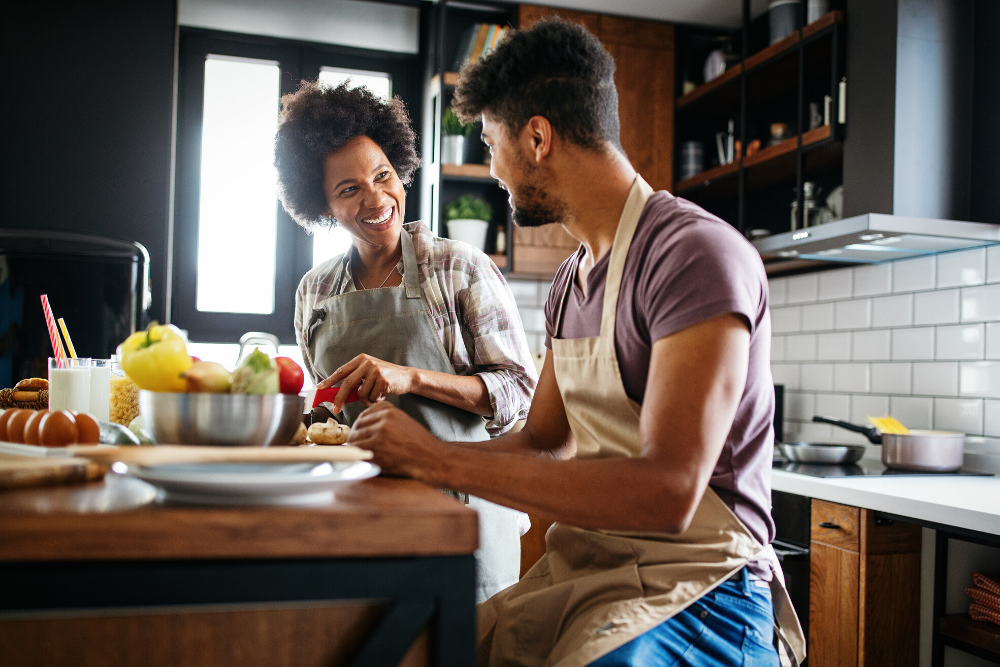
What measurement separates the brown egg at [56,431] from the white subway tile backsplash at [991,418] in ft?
8.03

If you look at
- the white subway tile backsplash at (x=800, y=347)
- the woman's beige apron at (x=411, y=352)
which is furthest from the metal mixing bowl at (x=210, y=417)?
the white subway tile backsplash at (x=800, y=347)

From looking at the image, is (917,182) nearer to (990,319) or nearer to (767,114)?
(990,319)

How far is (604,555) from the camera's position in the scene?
116 centimetres

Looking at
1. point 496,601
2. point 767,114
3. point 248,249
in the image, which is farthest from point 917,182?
point 248,249

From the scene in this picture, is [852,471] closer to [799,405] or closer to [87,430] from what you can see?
[799,405]

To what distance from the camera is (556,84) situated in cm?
127

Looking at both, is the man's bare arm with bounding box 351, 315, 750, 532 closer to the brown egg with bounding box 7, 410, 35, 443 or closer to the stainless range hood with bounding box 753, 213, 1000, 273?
the brown egg with bounding box 7, 410, 35, 443

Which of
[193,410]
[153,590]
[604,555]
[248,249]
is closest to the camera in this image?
[153,590]

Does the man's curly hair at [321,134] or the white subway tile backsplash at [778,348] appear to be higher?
the man's curly hair at [321,134]

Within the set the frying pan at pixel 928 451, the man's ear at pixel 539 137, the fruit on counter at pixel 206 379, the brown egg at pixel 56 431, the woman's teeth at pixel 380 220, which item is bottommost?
the frying pan at pixel 928 451

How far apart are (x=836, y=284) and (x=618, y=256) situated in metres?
2.16

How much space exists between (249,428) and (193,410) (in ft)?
0.20

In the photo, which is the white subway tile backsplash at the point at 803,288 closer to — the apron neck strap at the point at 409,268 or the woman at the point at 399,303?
the woman at the point at 399,303

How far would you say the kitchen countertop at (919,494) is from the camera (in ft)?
5.90
